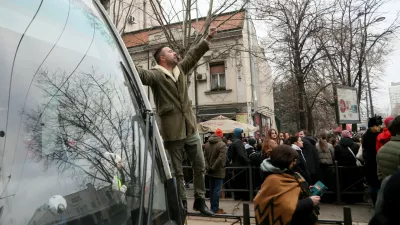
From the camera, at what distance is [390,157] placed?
13.2 feet

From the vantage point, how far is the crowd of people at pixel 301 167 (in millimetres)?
Result: 3150

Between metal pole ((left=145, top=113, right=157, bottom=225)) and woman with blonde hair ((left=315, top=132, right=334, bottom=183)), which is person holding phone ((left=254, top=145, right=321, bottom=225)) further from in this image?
woman with blonde hair ((left=315, top=132, right=334, bottom=183))

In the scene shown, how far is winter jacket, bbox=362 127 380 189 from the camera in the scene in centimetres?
596

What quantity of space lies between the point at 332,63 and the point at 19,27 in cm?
1794

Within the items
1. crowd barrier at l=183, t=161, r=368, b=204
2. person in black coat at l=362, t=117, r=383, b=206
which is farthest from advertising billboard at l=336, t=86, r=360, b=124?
person in black coat at l=362, t=117, r=383, b=206

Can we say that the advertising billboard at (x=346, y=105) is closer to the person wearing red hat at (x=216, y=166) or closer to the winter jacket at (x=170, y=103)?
the person wearing red hat at (x=216, y=166)

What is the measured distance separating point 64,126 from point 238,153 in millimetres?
6907

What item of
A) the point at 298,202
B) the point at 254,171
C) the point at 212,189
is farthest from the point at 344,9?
the point at 298,202

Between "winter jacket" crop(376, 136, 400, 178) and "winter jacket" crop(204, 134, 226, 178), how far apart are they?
11.2ft

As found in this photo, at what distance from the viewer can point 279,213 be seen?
3133mm

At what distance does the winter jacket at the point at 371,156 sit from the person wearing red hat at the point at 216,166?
2817mm

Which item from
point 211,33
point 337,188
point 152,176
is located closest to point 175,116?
point 211,33

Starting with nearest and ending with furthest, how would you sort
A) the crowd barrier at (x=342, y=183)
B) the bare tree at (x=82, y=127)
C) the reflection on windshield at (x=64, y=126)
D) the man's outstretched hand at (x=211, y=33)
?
1. the reflection on windshield at (x=64, y=126)
2. the bare tree at (x=82, y=127)
3. the man's outstretched hand at (x=211, y=33)
4. the crowd barrier at (x=342, y=183)

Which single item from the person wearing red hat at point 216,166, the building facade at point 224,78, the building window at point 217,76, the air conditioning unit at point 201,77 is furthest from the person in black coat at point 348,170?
the air conditioning unit at point 201,77
